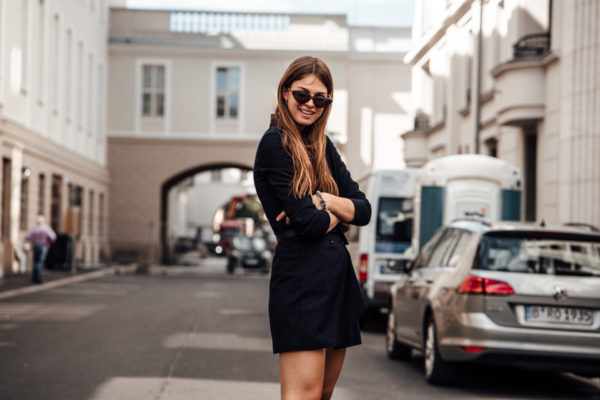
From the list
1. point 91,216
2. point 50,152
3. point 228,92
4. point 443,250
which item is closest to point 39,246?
point 50,152

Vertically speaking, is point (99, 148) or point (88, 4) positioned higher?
point (88, 4)

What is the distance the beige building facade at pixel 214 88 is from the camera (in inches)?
1768

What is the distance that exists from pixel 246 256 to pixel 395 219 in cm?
2433

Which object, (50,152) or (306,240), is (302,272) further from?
(50,152)

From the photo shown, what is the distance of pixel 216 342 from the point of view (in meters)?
12.7

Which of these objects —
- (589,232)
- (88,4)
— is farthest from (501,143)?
(88,4)

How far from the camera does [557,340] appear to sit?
8.22m

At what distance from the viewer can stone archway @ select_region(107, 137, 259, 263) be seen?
45719mm

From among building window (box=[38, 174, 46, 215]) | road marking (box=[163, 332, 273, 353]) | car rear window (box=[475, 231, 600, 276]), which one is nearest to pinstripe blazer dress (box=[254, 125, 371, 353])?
car rear window (box=[475, 231, 600, 276])

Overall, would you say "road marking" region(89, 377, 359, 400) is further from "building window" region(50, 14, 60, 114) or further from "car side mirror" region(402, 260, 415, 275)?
"building window" region(50, 14, 60, 114)

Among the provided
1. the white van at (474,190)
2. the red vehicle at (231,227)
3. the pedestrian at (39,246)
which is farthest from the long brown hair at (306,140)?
the red vehicle at (231,227)

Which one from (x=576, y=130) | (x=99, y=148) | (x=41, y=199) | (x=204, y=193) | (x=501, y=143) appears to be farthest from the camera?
(x=204, y=193)

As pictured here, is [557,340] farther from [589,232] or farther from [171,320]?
[171,320]

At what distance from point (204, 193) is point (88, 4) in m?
54.4
